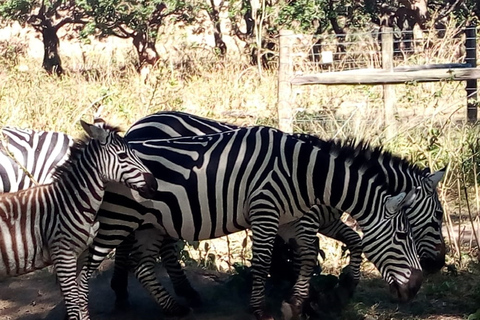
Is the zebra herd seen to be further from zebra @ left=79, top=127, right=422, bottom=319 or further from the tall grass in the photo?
the tall grass

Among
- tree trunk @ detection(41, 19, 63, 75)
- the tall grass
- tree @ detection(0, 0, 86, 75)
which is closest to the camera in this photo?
the tall grass

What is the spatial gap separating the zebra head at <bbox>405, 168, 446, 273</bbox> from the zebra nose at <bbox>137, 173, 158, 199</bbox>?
6.40 feet

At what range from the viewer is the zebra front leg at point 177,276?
19.8 ft

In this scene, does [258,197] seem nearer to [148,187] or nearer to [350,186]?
[350,186]

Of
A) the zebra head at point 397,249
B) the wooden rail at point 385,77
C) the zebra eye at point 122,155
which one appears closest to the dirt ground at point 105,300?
the zebra head at point 397,249

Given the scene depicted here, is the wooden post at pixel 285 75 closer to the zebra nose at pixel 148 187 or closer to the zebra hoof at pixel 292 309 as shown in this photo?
the zebra hoof at pixel 292 309

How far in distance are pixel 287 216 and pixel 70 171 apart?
5.32 ft

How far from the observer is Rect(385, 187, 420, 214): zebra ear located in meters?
5.09

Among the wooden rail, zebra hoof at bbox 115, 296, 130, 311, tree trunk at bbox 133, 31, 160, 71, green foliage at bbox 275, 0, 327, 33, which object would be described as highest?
green foliage at bbox 275, 0, 327, 33

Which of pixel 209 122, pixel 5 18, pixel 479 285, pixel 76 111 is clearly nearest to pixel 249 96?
pixel 76 111

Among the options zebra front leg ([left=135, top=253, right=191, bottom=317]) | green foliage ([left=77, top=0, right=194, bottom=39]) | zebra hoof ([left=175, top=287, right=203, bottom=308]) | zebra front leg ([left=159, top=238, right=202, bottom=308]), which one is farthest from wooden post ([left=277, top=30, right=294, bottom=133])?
green foliage ([left=77, top=0, right=194, bottom=39])

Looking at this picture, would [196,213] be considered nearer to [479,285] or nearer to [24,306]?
[24,306]

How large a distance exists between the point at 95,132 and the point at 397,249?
→ 2279 mm

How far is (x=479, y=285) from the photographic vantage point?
6.10 metres
